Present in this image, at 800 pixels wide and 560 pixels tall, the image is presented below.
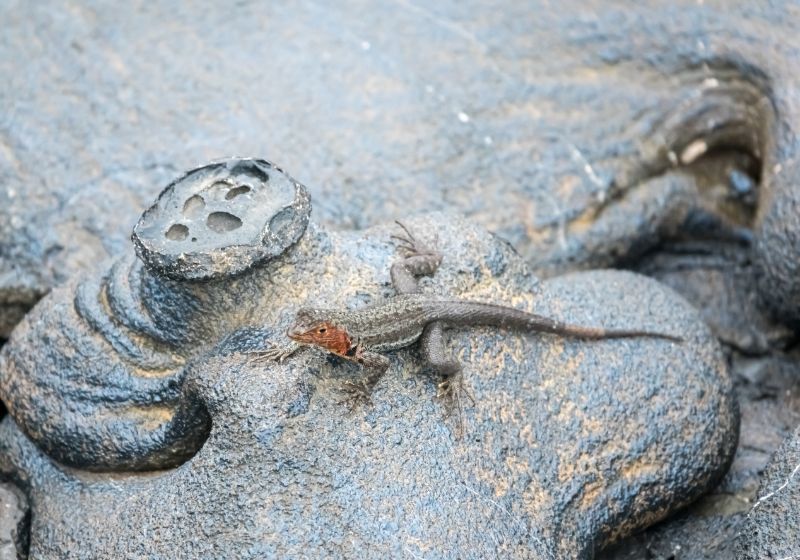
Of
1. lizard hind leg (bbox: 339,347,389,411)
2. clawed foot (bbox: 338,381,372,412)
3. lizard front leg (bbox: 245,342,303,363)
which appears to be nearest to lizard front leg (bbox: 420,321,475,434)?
lizard hind leg (bbox: 339,347,389,411)

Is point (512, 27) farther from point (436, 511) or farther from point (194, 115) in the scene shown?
point (436, 511)

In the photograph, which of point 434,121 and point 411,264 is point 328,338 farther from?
point 434,121

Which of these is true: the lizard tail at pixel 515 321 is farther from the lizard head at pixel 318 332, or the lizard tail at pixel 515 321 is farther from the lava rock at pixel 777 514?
the lava rock at pixel 777 514

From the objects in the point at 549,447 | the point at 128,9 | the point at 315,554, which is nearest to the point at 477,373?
the point at 549,447

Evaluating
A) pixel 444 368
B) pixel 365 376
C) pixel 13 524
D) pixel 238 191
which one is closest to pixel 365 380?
pixel 365 376

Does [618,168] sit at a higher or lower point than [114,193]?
lower
